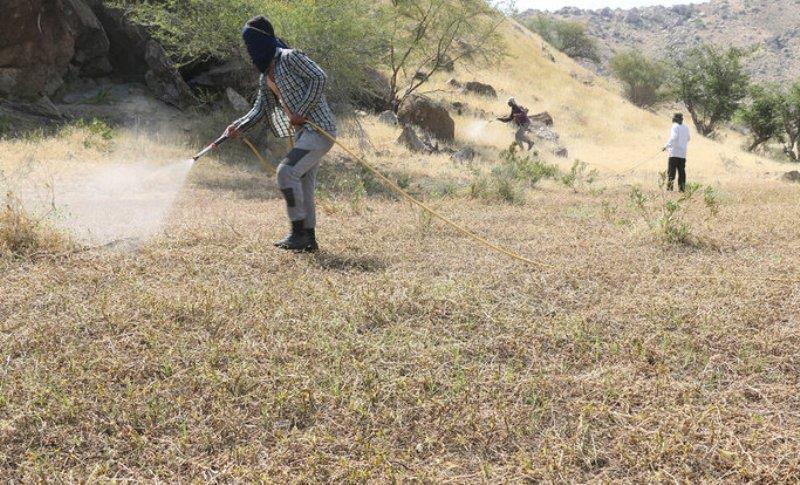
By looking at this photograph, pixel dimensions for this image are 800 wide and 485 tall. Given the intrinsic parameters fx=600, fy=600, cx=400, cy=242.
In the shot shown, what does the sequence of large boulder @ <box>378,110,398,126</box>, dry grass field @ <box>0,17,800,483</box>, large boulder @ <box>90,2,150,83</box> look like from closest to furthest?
dry grass field @ <box>0,17,800,483</box> → large boulder @ <box>90,2,150,83</box> → large boulder @ <box>378,110,398,126</box>

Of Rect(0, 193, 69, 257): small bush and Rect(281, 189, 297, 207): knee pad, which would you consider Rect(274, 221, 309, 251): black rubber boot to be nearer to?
Rect(281, 189, 297, 207): knee pad

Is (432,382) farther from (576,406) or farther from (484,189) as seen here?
(484,189)

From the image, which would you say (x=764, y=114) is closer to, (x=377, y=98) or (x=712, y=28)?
(x=377, y=98)

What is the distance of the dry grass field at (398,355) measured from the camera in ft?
8.32

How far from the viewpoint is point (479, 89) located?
90.0ft

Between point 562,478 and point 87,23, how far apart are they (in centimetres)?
1457

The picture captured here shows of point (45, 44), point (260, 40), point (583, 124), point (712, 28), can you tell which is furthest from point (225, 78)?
point (712, 28)

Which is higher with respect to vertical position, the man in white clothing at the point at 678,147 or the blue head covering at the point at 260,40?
the blue head covering at the point at 260,40

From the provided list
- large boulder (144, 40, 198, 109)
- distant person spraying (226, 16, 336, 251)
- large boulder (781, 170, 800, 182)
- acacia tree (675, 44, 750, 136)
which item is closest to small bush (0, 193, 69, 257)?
distant person spraying (226, 16, 336, 251)

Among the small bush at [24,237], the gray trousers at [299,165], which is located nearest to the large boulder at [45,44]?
the small bush at [24,237]

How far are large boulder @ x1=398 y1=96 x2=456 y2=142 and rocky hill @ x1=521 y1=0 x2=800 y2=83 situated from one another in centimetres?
7764

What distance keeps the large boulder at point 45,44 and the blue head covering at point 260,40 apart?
9.17 meters

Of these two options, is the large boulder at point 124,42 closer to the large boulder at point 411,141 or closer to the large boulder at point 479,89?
the large boulder at point 411,141

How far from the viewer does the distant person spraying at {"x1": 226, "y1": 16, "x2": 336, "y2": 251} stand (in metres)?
4.74
